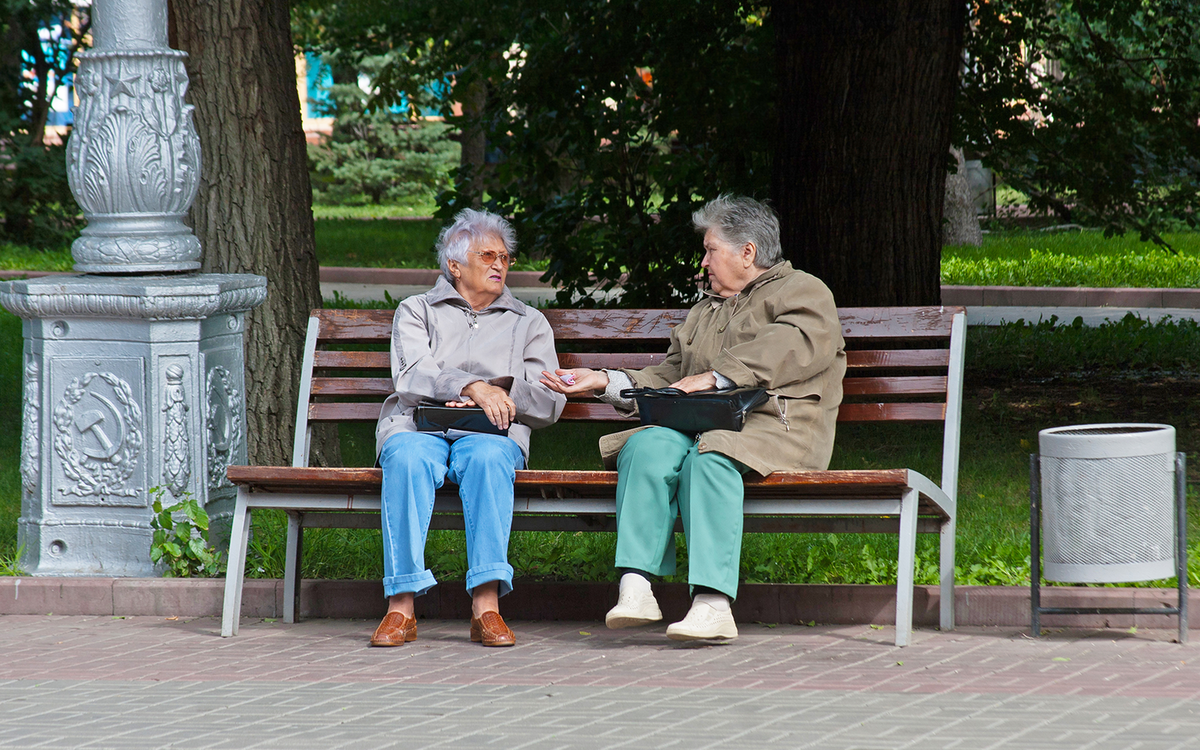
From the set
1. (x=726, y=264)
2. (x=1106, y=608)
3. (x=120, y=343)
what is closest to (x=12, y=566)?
(x=120, y=343)

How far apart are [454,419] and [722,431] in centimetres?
89

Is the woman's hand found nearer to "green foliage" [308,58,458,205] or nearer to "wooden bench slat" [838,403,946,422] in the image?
"wooden bench slat" [838,403,946,422]

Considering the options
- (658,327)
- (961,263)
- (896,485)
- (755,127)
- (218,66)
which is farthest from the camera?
(961,263)

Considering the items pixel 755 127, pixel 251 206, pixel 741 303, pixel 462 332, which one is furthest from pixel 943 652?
pixel 755 127

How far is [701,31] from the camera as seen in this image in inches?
375

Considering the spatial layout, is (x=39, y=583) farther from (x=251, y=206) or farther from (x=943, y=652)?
(x=943, y=652)

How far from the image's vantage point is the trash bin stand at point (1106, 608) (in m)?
4.27

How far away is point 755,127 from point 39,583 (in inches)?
227

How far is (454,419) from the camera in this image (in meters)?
4.63

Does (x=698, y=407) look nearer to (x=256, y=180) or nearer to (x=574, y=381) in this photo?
(x=574, y=381)

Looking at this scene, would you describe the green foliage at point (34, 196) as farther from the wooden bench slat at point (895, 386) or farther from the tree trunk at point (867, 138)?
the wooden bench slat at point (895, 386)

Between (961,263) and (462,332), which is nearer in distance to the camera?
(462,332)

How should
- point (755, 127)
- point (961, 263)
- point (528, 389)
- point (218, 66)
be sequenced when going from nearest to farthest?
point (528, 389)
point (218, 66)
point (755, 127)
point (961, 263)

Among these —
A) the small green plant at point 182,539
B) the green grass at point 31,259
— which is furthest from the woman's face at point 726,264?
the green grass at point 31,259
